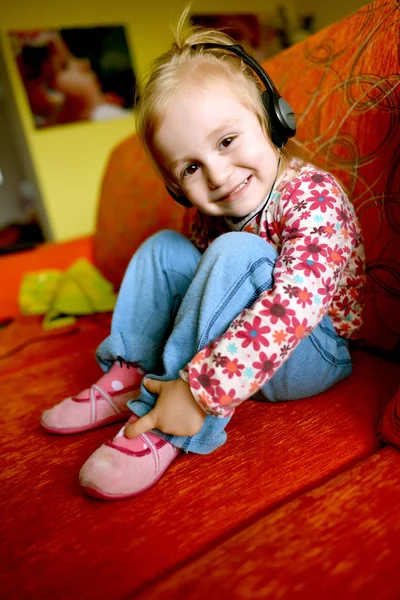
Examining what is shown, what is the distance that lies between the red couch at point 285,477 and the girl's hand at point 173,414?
0.06 metres

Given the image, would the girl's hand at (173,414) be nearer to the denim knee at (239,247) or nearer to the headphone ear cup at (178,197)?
the denim knee at (239,247)

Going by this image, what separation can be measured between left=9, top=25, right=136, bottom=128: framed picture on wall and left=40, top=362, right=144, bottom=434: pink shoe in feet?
8.45

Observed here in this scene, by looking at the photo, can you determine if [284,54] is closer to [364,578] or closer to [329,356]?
[329,356]

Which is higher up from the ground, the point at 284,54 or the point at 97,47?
the point at 97,47

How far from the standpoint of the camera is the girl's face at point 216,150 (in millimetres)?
719

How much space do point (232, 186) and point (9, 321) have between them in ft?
3.77

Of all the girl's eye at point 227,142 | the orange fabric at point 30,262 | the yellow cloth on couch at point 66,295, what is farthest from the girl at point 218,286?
the orange fabric at point 30,262

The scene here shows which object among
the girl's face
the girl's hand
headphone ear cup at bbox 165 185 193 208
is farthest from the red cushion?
headphone ear cup at bbox 165 185 193 208

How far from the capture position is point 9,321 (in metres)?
1.63

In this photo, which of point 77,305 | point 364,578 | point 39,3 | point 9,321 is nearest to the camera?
point 364,578

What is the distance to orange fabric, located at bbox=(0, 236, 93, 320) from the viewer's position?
5.54ft

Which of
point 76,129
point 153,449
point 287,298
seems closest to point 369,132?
point 287,298

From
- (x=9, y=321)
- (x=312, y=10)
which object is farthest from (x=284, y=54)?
(x=312, y=10)

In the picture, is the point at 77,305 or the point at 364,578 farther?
the point at 77,305
